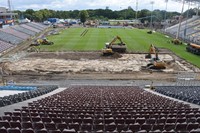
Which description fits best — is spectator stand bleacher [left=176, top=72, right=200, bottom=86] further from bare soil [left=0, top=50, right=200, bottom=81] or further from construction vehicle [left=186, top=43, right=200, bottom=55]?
construction vehicle [left=186, top=43, right=200, bottom=55]

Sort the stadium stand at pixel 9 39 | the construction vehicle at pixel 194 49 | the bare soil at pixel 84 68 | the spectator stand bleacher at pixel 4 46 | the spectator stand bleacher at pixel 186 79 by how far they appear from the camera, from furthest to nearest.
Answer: the stadium stand at pixel 9 39
the spectator stand bleacher at pixel 4 46
the construction vehicle at pixel 194 49
the bare soil at pixel 84 68
the spectator stand bleacher at pixel 186 79

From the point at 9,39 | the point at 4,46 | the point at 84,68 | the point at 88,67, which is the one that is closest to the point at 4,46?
the point at 4,46

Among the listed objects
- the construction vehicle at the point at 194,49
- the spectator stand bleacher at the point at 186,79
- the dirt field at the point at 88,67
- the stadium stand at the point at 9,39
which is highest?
the stadium stand at the point at 9,39

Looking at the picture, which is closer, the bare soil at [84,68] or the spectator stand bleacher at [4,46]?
A: the bare soil at [84,68]

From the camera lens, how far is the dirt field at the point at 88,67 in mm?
35844

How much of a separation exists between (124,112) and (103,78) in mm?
23000

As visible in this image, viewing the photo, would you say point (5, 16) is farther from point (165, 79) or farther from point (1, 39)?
point (165, 79)

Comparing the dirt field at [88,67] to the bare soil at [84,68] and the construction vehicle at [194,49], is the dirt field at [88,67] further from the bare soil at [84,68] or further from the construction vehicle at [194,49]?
the construction vehicle at [194,49]

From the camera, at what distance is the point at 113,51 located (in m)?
51.5

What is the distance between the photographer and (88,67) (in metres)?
39.9

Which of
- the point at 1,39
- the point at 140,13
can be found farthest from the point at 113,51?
the point at 140,13

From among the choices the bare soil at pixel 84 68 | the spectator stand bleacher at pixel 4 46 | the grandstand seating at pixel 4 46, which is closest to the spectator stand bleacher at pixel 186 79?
the bare soil at pixel 84 68

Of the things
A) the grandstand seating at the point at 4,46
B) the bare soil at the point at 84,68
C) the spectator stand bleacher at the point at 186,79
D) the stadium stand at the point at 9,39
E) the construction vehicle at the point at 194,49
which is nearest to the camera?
the spectator stand bleacher at the point at 186,79

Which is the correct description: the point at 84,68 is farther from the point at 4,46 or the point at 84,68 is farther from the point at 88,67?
the point at 4,46
